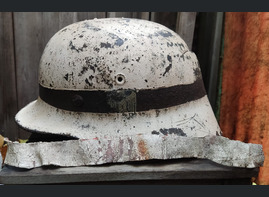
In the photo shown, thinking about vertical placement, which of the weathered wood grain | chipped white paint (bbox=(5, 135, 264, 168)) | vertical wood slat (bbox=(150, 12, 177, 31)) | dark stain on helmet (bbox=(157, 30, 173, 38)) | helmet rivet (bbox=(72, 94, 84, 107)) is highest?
vertical wood slat (bbox=(150, 12, 177, 31))

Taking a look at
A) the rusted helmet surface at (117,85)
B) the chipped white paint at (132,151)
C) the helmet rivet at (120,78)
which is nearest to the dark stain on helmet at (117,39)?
the rusted helmet surface at (117,85)

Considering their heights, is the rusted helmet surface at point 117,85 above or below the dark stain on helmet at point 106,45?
below

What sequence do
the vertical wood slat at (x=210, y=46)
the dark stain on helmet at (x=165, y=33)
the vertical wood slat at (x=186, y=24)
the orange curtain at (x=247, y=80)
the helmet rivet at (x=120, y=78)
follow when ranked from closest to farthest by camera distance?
the helmet rivet at (x=120, y=78) < the dark stain on helmet at (x=165, y=33) < the orange curtain at (x=247, y=80) < the vertical wood slat at (x=186, y=24) < the vertical wood slat at (x=210, y=46)

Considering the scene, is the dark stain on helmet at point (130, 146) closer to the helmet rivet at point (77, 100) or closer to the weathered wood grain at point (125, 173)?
the weathered wood grain at point (125, 173)

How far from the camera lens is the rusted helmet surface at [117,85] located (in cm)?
135

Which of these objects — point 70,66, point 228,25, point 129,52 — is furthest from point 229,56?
point 70,66

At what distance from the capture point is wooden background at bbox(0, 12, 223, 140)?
7.22ft

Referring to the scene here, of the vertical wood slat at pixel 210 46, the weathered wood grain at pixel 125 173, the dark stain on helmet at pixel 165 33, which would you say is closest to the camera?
the weathered wood grain at pixel 125 173

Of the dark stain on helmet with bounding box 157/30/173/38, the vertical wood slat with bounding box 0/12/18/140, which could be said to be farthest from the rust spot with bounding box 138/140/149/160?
the vertical wood slat with bounding box 0/12/18/140

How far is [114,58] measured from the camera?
1.34 meters

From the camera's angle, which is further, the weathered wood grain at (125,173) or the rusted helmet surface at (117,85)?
the rusted helmet surface at (117,85)

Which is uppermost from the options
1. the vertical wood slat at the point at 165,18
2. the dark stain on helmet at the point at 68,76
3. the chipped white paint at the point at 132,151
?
the vertical wood slat at the point at 165,18

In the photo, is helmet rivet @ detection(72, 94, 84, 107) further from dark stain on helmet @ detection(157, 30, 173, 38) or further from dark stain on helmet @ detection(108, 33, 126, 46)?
dark stain on helmet @ detection(157, 30, 173, 38)

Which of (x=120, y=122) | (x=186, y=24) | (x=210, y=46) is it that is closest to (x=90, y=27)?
(x=120, y=122)
